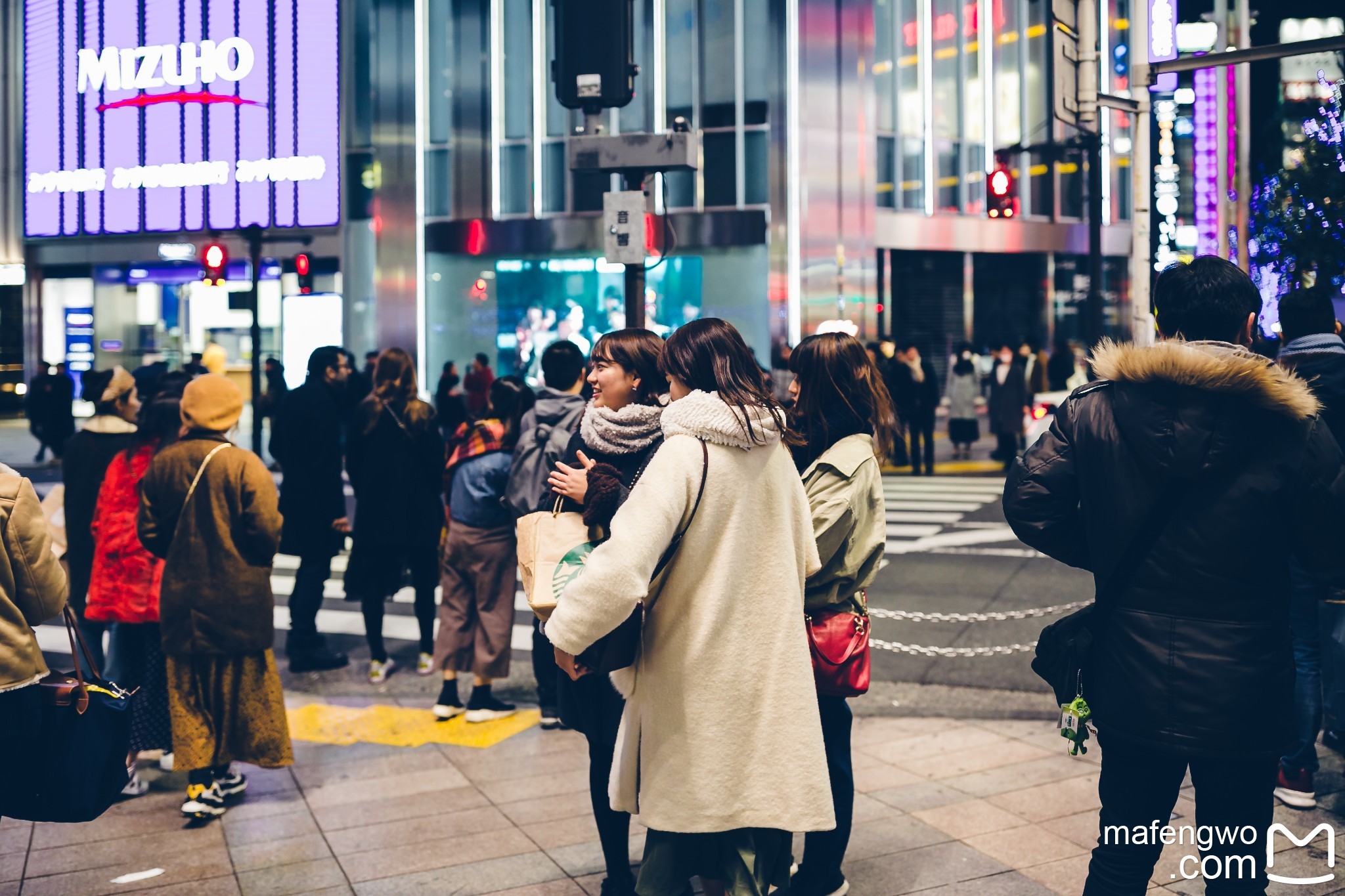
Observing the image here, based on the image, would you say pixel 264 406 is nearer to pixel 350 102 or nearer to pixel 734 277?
pixel 734 277

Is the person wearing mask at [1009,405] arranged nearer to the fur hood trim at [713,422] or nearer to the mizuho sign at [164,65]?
the fur hood trim at [713,422]

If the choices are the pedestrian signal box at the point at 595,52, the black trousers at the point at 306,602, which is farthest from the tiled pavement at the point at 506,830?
the pedestrian signal box at the point at 595,52

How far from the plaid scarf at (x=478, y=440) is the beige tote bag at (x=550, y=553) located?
9.27 feet

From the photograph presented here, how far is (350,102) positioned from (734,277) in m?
10.9

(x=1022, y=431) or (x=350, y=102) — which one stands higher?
(x=350, y=102)

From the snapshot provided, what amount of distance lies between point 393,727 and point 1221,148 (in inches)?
734

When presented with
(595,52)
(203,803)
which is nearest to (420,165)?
(595,52)

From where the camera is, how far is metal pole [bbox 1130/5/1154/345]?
27.0 ft

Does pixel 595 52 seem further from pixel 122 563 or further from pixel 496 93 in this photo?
pixel 496 93

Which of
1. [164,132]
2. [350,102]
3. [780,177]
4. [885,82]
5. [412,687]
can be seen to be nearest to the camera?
[412,687]

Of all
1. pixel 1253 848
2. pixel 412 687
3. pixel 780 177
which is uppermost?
pixel 780 177

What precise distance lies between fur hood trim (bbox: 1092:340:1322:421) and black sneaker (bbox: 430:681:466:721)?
4587 millimetres

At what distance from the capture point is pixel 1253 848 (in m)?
2.98

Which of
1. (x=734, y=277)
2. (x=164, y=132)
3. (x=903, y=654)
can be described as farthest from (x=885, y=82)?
(x=903, y=654)
